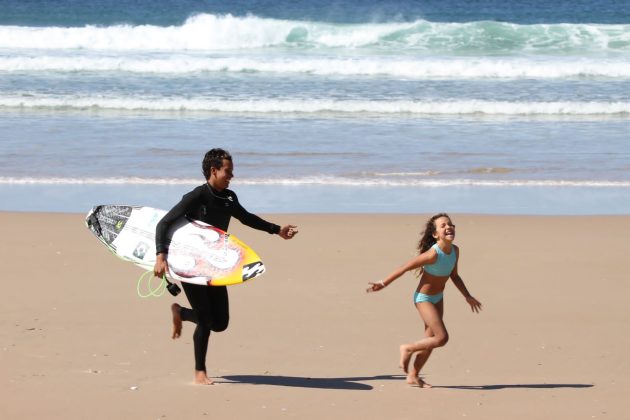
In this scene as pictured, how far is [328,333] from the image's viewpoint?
703 centimetres

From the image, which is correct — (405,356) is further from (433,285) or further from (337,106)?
(337,106)

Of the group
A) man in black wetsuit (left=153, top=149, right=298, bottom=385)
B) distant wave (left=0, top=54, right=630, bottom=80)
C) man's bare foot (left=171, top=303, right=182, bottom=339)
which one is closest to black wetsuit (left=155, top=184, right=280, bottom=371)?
man in black wetsuit (left=153, top=149, right=298, bottom=385)

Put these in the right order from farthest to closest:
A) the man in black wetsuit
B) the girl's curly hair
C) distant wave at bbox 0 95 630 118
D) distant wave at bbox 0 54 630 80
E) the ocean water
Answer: distant wave at bbox 0 54 630 80 → distant wave at bbox 0 95 630 118 → the ocean water → the girl's curly hair → the man in black wetsuit

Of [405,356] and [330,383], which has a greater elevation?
[405,356]

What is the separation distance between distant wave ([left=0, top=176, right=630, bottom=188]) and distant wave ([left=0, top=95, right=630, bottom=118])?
21.5ft

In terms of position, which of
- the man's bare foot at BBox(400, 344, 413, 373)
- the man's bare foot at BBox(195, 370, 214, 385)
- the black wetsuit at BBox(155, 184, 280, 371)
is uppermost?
the black wetsuit at BBox(155, 184, 280, 371)

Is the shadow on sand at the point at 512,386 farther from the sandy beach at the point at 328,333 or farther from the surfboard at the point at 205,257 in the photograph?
the surfboard at the point at 205,257

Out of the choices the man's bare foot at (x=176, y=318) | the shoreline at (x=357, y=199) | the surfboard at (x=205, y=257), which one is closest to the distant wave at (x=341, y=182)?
the shoreline at (x=357, y=199)

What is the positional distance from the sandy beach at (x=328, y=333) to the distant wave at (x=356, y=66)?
47.9 ft

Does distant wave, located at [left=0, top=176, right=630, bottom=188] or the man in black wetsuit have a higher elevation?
the man in black wetsuit

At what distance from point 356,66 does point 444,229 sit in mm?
19145

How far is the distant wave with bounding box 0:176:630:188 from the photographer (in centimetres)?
1259

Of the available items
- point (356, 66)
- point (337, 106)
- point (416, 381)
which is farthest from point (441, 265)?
point (356, 66)

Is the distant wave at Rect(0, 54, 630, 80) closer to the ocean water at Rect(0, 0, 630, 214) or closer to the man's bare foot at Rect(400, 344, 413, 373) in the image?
the ocean water at Rect(0, 0, 630, 214)
